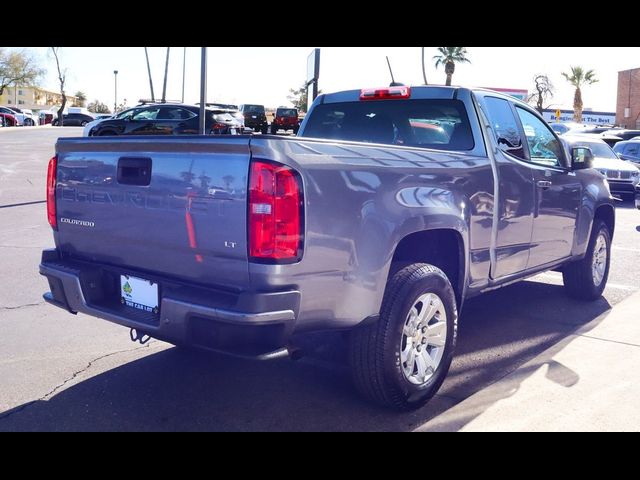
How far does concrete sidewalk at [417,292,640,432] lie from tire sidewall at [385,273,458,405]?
18 cm

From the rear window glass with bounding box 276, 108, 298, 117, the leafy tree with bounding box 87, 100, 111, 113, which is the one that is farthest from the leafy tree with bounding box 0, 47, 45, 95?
the rear window glass with bounding box 276, 108, 298, 117

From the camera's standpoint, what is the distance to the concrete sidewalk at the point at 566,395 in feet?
12.0

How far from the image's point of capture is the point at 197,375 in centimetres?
435

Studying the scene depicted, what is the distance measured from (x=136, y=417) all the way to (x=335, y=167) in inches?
68.7

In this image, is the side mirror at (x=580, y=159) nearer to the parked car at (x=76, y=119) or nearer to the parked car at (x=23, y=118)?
the parked car at (x=76, y=119)

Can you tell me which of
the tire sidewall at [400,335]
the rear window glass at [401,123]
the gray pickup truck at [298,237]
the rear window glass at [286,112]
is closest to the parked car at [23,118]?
the rear window glass at [286,112]

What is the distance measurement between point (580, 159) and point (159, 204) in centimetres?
393

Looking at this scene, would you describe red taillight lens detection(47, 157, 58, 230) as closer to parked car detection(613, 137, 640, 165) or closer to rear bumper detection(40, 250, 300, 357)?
rear bumper detection(40, 250, 300, 357)

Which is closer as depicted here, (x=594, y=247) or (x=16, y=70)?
(x=594, y=247)

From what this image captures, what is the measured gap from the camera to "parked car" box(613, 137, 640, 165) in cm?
1855

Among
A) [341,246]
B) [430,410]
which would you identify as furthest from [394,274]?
[430,410]

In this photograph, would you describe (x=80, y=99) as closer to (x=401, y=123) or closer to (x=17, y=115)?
(x=17, y=115)

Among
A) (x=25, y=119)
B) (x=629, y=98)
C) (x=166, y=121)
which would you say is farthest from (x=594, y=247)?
(x=629, y=98)
